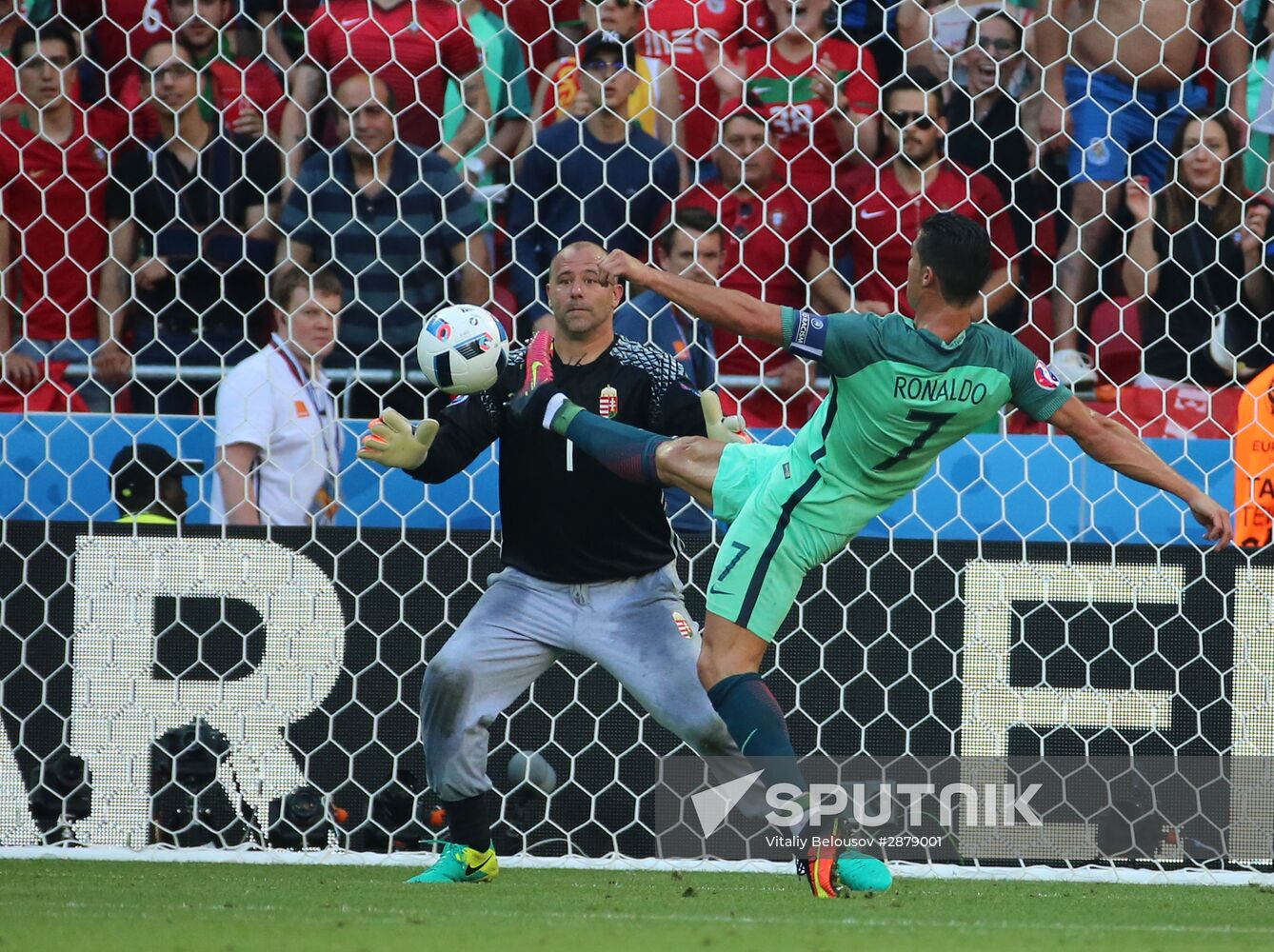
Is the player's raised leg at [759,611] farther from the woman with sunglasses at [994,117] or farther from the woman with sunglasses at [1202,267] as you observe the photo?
the woman with sunglasses at [994,117]

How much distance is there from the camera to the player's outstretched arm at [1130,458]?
4.62 meters

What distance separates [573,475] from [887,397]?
3.91ft

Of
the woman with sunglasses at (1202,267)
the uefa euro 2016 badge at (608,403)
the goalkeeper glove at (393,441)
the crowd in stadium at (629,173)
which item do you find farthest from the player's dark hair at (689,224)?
the goalkeeper glove at (393,441)

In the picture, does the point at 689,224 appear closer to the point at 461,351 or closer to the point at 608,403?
the point at 608,403

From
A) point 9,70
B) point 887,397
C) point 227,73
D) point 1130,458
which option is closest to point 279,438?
point 227,73

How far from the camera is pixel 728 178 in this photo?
275 inches

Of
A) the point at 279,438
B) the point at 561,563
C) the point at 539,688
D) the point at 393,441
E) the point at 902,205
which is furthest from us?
the point at 902,205

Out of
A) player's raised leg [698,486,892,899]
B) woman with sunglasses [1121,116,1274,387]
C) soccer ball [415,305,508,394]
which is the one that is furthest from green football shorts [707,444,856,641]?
woman with sunglasses [1121,116,1274,387]

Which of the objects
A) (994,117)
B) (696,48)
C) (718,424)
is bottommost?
(718,424)

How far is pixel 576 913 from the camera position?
14.3 feet

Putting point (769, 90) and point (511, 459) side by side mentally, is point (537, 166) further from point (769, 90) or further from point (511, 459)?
point (511, 459)

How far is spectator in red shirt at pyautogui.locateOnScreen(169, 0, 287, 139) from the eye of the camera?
682 cm

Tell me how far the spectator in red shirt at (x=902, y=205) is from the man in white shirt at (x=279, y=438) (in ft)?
6.80

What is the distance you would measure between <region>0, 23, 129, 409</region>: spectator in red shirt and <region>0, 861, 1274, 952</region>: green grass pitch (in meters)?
2.15
